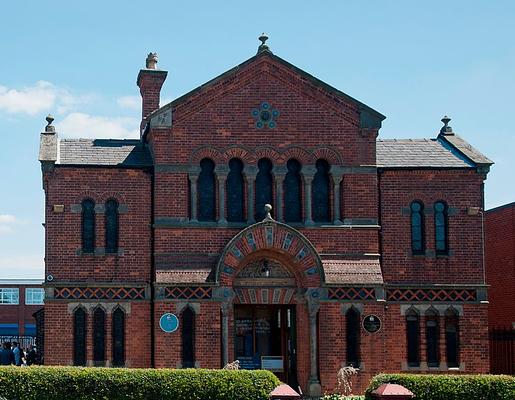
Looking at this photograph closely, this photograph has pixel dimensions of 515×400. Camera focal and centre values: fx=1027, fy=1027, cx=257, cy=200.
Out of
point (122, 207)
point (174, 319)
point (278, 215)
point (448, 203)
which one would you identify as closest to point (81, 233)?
point (122, 207)

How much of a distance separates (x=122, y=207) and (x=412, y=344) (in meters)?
9.46

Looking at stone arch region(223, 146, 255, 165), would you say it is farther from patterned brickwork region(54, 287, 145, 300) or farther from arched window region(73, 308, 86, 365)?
arched window region(73, 308, 86, 365)

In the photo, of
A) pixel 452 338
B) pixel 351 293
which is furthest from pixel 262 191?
pixel 452 338

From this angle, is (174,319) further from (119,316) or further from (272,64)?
(272,64)

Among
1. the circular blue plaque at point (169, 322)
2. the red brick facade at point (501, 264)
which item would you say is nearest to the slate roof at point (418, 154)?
the red brick facade at point (501, 264)

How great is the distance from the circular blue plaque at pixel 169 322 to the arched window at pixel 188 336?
0.90 feet

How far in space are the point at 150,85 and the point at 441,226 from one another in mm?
11158

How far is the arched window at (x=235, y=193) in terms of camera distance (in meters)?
30.1

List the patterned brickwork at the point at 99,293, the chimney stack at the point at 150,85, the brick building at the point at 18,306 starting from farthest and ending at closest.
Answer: the brick building at the point at 18,306 < the chimney stack at the point at 150,85 < the patterned brickwork at the point at 99,293

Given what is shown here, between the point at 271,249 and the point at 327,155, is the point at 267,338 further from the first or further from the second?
the point at 327,155

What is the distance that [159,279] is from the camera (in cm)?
2900

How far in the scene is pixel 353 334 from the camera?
97.3ft

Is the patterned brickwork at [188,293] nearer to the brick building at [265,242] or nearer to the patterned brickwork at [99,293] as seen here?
the brick building at [265,242]

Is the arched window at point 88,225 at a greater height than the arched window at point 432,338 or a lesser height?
greater
